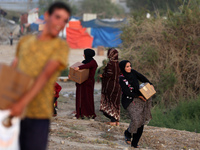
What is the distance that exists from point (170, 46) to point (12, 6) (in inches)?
2483

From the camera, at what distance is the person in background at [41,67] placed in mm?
2545

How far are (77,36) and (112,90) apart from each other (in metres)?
22.6

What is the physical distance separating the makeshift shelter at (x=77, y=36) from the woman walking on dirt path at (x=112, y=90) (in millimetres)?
22201

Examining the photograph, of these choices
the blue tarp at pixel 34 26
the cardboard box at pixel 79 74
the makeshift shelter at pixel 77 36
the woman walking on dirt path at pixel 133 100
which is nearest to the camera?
the woman walking on dirt path at pixel 133 100

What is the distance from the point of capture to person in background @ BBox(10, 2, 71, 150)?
254cm

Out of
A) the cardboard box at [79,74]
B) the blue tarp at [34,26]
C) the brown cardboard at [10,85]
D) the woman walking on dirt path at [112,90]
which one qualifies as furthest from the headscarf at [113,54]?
the blue tarp at [34,26]

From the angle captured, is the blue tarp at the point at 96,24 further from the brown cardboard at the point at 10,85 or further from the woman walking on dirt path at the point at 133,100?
the brown cardboard at the point at 10,85

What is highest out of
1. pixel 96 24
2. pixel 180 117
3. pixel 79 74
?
pixel 96 24

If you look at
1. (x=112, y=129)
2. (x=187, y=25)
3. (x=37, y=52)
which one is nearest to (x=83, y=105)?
(x=112, y=129)

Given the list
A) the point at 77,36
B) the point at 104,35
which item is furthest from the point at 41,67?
the point at 104,35

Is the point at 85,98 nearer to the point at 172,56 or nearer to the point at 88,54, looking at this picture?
the point at 88,54

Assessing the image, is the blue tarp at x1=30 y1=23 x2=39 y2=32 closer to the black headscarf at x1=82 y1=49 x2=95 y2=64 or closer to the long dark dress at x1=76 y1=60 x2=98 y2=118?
the long dark dress at x1=76 y1=60 x2=98 y2=118

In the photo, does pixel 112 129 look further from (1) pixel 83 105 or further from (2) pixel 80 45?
(2) pixel 80 45

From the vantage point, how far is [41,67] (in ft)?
8.41
